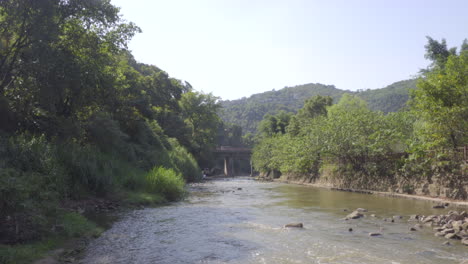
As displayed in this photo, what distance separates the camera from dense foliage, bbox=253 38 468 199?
20266 mm

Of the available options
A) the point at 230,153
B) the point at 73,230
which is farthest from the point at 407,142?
the point at 230,153

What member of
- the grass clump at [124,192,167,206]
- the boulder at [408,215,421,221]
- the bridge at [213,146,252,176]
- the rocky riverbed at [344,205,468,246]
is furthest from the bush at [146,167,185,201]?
the bridge at [213,146,252,176]

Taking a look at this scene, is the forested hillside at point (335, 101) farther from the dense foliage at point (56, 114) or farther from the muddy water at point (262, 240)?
the muddy water at point (262, 240)

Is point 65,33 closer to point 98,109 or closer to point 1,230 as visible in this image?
point 98,109

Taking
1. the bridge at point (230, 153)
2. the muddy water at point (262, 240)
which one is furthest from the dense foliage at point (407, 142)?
the bridge at point (230, 153)

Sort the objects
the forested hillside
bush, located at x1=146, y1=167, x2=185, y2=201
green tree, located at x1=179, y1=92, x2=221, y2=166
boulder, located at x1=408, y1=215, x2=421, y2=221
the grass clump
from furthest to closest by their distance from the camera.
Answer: the forested hillside, green tree, located at x1=179, y1=92, x2=221, y2=166, bush, located at x1=146, y1=167, x2=185, y2=201, the grass clump, boulder, located at x1=408, y1=215, x2=421, y2=221

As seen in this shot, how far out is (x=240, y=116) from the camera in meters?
185

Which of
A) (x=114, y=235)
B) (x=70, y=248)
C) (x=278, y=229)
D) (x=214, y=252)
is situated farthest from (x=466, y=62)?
(x=70, y=248)

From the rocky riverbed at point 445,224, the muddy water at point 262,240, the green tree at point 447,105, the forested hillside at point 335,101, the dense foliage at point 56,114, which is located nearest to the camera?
the muddy water at point 262,240

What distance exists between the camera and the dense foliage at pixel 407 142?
20.3 metres

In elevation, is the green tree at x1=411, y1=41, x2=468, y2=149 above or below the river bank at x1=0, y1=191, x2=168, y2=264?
above

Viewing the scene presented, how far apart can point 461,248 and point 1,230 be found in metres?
12.1

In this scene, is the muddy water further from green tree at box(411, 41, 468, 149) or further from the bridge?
the bridge

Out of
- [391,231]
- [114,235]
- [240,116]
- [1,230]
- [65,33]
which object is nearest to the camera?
[1,230]
